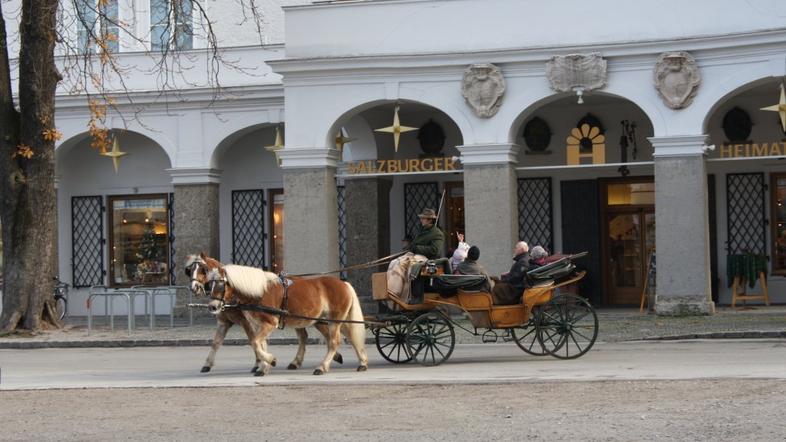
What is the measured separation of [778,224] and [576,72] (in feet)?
20.6

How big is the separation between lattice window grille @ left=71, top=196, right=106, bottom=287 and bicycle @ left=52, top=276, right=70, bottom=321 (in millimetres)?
981

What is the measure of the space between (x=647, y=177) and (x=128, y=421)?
707 inches

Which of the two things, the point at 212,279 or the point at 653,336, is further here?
the point at 653,336

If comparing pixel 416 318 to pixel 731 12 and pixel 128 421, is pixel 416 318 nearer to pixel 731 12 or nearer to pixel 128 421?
pixel 128 421

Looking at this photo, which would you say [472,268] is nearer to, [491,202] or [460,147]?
[491,202]

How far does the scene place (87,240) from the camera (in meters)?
31.1

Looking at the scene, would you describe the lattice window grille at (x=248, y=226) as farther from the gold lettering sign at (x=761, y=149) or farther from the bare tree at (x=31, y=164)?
the gold lettering sign at (x=761, y=149)

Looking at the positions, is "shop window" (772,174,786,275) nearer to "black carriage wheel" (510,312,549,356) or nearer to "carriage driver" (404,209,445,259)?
"black carriage wheel" (510,312,549,356)

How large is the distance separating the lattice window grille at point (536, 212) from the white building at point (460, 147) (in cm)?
4

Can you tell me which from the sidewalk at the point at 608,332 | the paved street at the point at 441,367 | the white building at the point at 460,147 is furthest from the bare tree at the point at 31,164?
the paved street at the point at 441,367

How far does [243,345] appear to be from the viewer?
2172 centimetres

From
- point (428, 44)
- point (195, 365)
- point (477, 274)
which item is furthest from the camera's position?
point (428, 44)

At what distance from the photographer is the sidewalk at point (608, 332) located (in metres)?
20.0

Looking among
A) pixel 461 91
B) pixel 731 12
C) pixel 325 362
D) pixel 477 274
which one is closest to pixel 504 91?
pixel 461 91
